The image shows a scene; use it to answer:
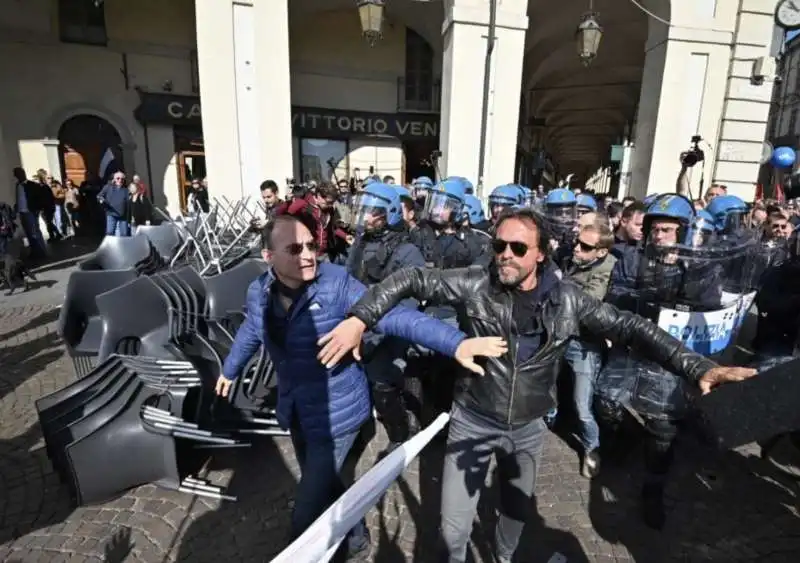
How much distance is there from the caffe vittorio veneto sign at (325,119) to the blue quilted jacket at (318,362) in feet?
38.5

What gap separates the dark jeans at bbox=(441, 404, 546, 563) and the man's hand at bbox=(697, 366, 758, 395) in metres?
0.76

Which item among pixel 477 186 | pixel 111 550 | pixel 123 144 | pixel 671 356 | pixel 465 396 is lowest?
pixel 111 550

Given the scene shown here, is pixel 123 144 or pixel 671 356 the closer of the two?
pixel 671 356

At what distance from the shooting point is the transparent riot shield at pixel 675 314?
8.49ft

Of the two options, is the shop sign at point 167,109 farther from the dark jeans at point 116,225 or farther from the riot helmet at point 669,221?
the riot helmet at point 669,221

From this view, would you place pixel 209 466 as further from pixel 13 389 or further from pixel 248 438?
pixel 13 389

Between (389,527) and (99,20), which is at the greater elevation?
(99,20)

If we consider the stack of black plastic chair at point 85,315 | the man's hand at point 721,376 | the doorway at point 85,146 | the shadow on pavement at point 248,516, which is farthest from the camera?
the doorway at point 85,146

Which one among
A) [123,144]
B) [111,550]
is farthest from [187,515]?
[123,144]

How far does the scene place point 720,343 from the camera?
9.04ft

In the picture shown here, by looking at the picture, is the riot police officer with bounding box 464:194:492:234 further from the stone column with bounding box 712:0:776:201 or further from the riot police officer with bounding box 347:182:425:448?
the stone column with bounding box 712:0:776:201

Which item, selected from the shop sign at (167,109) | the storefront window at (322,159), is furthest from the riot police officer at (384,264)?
the shop sign at (167,109)

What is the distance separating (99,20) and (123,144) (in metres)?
3.10

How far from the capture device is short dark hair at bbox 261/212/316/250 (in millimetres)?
2098
